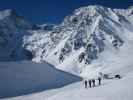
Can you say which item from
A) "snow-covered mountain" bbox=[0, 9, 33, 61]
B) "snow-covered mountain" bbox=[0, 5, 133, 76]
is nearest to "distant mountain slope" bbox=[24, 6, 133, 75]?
"snow-covered mountain" bbox=[0, 5, 133, 76]

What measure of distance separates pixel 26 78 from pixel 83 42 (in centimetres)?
8556

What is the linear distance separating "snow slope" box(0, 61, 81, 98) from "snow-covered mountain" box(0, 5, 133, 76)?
45162mm

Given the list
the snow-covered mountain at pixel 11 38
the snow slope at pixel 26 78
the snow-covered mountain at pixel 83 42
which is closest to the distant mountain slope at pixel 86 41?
the snow-covered mountain at pixel 83 42

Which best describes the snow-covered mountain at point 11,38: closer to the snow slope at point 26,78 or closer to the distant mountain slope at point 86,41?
the distant mountain slope at point 86,41

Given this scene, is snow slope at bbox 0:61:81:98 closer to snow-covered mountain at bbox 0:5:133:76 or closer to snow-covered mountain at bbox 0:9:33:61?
snow-covered mountain at bbox 0:5:133:76

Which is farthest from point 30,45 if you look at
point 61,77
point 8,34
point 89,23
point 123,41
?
point 61,77

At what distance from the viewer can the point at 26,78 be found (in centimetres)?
4338

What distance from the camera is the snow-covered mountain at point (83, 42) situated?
10856cm

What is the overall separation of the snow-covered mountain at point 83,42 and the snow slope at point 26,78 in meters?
45.2

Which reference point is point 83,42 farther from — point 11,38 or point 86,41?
point 11,38

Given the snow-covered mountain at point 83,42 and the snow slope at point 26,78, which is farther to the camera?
the snow-covered mountain at point 83,42

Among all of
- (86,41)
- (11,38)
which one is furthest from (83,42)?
(11,38)

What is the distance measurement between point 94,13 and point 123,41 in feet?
117

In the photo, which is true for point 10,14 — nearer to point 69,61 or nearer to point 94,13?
point 94,13
